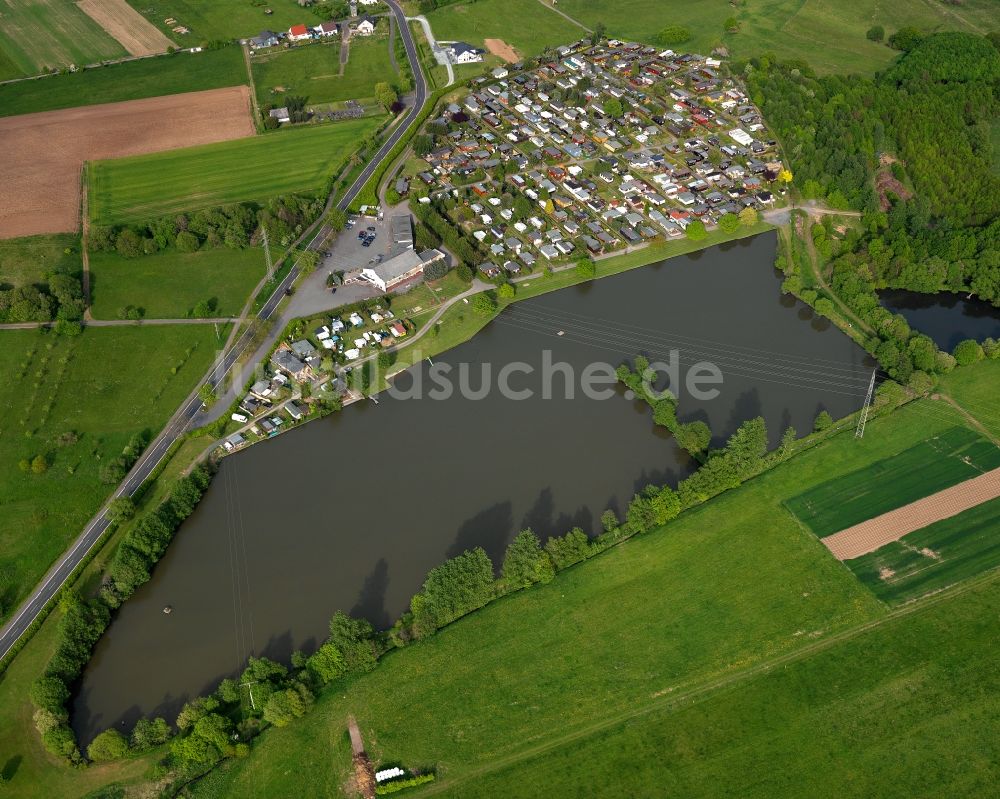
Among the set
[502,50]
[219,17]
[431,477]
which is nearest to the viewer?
[431,477]

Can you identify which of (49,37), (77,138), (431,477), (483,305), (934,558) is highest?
(49,37)

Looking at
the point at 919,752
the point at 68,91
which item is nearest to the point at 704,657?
the point at 919,752

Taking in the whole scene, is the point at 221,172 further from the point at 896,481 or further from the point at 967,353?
the point at 967,353

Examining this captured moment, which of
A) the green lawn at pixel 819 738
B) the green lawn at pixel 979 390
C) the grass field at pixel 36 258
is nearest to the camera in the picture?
the green lawn at pixel 819 738

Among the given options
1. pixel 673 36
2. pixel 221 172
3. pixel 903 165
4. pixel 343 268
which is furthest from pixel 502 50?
pixel 903 165

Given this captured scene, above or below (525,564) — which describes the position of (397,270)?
above

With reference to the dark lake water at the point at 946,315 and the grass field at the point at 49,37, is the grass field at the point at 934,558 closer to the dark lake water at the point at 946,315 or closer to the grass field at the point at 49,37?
the dark lake water at the point at 946,315

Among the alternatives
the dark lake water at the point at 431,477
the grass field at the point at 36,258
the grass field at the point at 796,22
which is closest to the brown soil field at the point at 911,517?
the dark lake water at the point at 431,477

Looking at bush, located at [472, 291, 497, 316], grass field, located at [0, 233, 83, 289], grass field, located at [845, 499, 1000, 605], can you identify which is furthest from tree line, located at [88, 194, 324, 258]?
grass field, located at [845, 499, 1000, 605]

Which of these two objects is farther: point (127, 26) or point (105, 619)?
point (127, 26)
